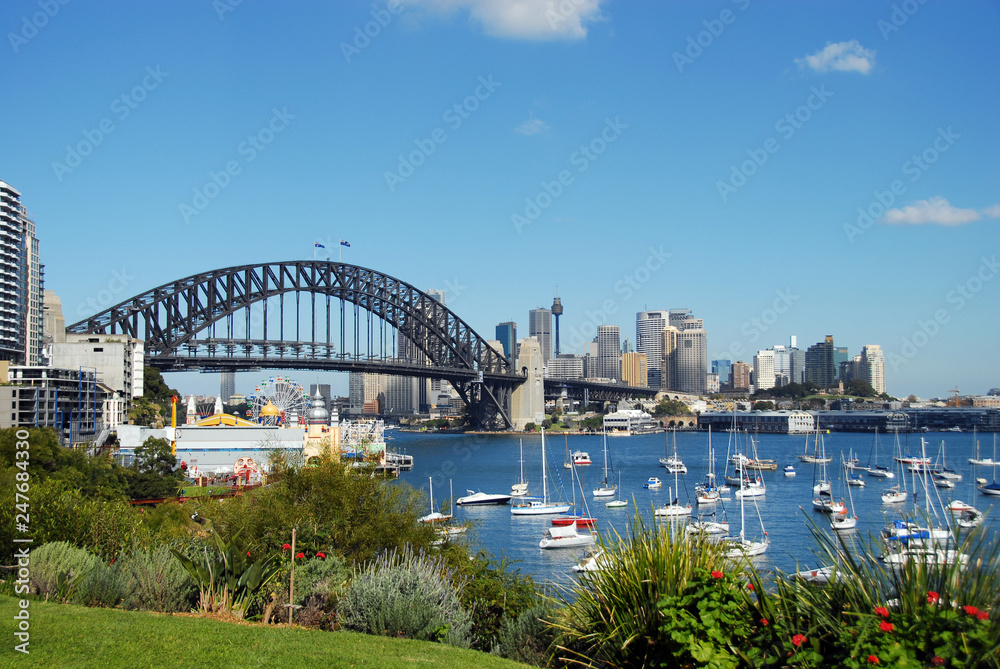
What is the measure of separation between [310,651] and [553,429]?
132 metres

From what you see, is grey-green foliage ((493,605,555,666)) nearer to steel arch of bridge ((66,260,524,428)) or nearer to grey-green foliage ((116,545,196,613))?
grey-green foliage ((116,545,196,613))

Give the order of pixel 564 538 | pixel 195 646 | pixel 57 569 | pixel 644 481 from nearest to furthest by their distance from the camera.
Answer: pixel 195 646
pixel 57 569
pixel 564 538
pixel 644 481

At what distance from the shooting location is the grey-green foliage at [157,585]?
424 inches

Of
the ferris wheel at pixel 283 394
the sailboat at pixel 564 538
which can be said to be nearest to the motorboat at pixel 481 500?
the sailboat at pixel 564 538

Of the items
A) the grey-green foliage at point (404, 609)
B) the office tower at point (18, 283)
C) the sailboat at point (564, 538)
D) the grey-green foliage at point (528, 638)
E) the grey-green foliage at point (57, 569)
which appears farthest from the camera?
the office tower at point (18, 283)

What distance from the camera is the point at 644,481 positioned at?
6294cm

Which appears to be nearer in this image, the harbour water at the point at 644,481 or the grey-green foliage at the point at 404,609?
the grey-green foliage at the point at 404,609

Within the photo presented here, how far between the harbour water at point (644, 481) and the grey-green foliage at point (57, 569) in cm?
651

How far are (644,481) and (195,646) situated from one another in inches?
2236

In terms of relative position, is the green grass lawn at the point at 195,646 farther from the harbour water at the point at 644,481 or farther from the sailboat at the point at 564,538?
the sailboat at the point at 564,538

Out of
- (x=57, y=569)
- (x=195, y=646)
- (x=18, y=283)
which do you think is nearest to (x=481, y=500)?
(x=57, y=569)

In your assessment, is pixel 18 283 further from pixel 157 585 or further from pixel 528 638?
pixel 528 638

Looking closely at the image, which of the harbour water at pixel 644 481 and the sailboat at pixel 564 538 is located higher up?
the sailboat at pixel 564 538

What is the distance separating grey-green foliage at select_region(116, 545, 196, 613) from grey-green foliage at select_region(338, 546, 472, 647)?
7.21 feet
